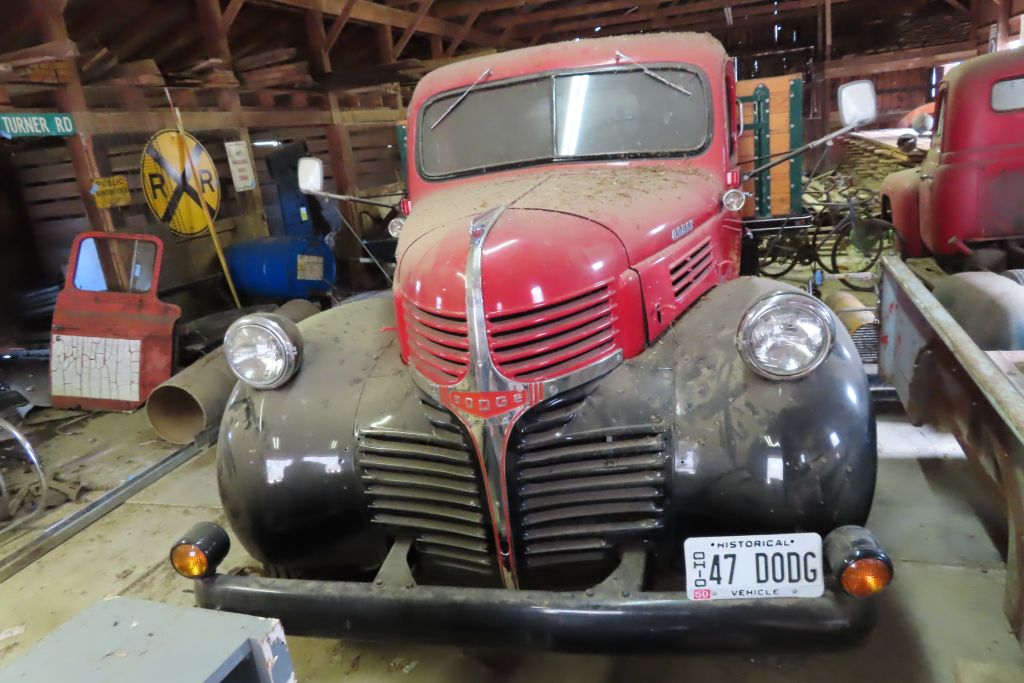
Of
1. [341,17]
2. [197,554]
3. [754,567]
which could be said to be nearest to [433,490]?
[197,554]

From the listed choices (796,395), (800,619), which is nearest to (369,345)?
(796,395)

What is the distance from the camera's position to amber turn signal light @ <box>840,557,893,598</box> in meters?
1.67

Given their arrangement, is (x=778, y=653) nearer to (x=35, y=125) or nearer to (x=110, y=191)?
(x=35, y=125)

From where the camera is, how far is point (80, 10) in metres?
6.77

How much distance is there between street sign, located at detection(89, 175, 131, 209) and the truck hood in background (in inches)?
159

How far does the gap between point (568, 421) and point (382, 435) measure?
0.59m

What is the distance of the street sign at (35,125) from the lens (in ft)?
15.7

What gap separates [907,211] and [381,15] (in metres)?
6.54

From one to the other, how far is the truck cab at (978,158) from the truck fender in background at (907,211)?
608 mm

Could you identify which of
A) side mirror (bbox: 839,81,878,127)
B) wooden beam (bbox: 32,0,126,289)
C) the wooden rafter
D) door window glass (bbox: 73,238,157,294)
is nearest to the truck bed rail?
side mirror (bbox: 839,81,878,127)

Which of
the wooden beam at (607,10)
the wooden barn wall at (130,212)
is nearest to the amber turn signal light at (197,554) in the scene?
the wooden barn wall at (130,212)

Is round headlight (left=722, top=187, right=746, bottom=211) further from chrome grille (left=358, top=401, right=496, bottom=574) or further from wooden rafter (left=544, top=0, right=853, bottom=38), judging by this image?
wooden rafter (left=544, top=0, right=853, bottom=38)

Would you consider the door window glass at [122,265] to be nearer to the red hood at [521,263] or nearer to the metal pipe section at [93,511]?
the metal pipe section at [93,511]

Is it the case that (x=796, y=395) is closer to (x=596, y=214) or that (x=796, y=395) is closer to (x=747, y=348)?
(x=747, y=348)
